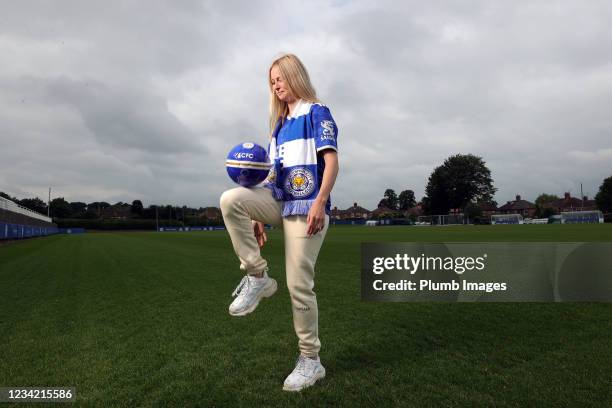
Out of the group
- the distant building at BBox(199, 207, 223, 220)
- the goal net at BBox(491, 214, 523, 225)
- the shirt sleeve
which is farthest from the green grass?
the distant building at BBox(199, 207, 223, 220)

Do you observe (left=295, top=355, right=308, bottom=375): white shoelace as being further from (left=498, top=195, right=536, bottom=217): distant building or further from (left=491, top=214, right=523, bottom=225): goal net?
(left=498, top=195, right=536, bottom=217): distant building

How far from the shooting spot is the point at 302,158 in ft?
11.4

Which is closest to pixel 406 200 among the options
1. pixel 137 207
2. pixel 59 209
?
pixel 137 207

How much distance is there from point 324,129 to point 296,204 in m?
0.68

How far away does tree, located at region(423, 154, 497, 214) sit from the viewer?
99062mm

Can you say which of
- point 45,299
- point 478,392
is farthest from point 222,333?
point 45,299

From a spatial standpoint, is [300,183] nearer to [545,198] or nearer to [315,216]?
[315,216]

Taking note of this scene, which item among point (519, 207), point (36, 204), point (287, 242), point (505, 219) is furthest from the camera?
point (519, 207)

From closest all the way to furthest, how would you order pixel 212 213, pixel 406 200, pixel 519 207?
pixel 212 213 < pixel 519 207 < pixel 406 200

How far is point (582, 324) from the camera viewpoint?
5.60 m

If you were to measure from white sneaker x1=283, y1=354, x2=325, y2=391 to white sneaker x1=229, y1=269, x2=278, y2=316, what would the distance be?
675 millimetres

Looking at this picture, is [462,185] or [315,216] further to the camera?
[462,185]

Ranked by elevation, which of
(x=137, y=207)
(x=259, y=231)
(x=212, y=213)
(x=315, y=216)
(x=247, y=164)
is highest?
(x=137, y=207)

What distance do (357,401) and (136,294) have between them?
6.45m
